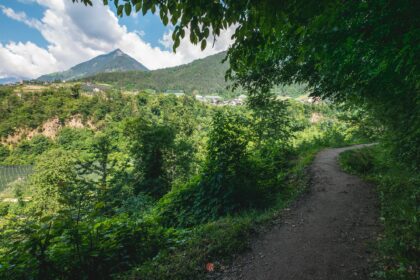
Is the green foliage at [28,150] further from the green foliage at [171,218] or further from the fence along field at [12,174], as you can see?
the green foliage at [171,218]

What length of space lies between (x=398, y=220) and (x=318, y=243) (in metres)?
1.68

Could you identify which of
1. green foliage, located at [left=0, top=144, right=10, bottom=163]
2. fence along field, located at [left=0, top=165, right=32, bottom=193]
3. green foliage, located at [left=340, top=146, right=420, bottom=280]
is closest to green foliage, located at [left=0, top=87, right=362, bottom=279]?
green foliage, located at [left=340, top=146, right=420, bottom=280]

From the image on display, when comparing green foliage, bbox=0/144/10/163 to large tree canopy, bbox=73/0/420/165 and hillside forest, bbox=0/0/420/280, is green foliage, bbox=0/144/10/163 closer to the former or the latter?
hillside forest, bbox=0/0/420/280

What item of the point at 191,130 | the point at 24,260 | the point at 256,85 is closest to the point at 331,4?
the point at 24,260

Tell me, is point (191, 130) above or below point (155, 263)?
above

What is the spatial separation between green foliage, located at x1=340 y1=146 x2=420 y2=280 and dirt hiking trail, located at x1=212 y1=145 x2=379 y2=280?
0.23 metres

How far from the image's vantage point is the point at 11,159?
287 ft

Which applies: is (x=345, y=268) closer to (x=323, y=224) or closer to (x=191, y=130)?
(x=323, y=224)

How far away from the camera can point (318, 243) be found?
402 centimetres

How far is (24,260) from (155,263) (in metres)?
1.73

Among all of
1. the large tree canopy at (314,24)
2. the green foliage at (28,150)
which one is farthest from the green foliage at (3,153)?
the large tree canopy at (314,24)

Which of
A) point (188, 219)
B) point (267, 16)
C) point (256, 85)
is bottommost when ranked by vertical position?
point (188, 219)

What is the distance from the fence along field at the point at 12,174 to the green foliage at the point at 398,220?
84.1 meters

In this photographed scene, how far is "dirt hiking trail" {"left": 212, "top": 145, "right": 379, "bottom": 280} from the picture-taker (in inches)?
130
